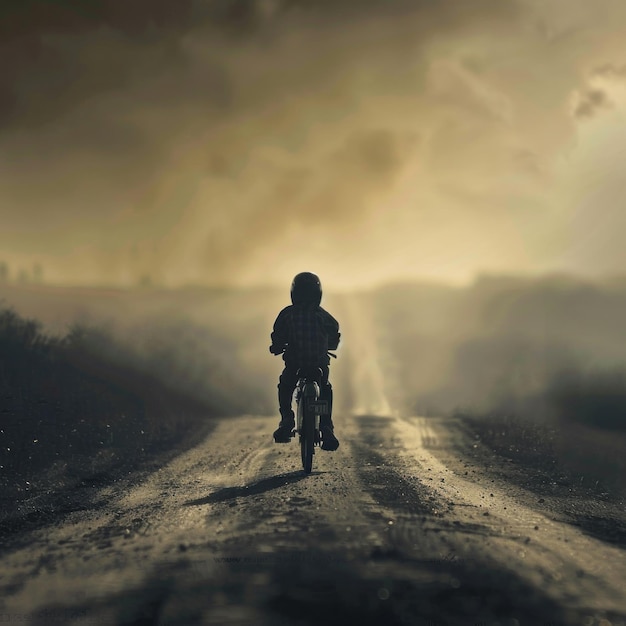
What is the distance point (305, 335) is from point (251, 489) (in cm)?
325

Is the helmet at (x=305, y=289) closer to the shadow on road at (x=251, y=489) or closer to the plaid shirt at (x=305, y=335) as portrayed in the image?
the plaid shirt at (x=305, y=335)

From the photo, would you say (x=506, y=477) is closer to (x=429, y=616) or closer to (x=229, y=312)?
(x=429, y=616)

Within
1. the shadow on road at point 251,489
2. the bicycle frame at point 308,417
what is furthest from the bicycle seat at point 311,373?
the shadow on road at point 251,489

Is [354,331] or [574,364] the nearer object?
[574,364]

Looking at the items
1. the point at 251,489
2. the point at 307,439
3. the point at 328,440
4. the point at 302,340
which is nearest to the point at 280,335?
the point at 302,340

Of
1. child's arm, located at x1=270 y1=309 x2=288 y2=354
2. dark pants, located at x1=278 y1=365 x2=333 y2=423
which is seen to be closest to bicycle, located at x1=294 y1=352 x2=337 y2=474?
dark pants, located at x1=278 y1=365 x2=333 y2=423

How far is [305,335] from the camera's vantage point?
12.9 metres

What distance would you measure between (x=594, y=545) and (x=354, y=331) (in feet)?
209

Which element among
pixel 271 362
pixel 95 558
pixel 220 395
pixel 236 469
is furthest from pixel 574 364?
pixel 95 558

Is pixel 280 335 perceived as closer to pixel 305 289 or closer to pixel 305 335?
pixel 305 335

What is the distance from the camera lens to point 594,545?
779 centimetres

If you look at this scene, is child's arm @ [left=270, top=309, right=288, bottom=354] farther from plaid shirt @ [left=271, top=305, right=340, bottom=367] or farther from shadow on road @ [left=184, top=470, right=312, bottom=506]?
shadow on road @ [left=184, top=470, right=312, bottom=506]

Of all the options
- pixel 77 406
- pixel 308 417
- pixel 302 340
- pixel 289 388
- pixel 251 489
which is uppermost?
pixel 302 340

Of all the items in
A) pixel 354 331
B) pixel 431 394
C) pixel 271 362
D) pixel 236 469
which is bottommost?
pixel 236 469
